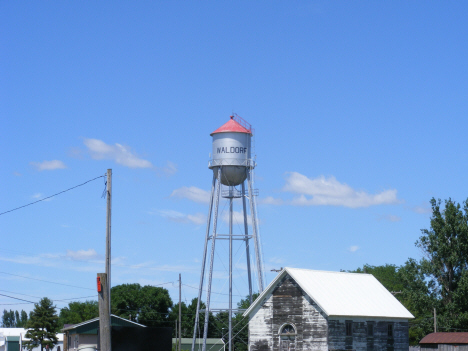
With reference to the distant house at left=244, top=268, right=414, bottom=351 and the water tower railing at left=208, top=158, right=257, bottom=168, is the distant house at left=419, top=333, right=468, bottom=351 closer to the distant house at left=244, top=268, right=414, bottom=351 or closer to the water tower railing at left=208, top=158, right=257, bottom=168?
the distant house at left=244, top=268, right=414, bottom=351

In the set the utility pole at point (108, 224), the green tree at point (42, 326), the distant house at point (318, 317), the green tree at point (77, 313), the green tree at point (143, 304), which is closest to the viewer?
the utility pole at point (108, 224)

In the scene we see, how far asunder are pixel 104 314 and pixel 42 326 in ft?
172

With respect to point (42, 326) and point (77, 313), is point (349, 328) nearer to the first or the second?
point (42, 326)

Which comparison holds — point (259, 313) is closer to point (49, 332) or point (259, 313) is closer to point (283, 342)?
point (283, 342)

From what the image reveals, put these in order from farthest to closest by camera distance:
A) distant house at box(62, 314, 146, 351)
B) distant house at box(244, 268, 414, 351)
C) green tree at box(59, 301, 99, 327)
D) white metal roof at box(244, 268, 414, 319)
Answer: green tree at box(59, 301, 99, 327) < distant house at box(62, 314, 146, 351) < white metal roof at box(244, 268, 414, 319) < distant house at box(244, 268, 414, 351)

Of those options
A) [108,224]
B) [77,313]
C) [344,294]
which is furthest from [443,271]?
[77,313]

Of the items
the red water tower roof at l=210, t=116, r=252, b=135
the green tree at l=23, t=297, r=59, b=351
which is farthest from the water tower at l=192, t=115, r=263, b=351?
the green tree at l=23, t=297, r=59, b=351

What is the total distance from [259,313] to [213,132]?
14.7m

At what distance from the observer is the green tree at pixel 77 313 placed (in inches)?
3878

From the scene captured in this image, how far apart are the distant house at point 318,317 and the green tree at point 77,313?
5678cm

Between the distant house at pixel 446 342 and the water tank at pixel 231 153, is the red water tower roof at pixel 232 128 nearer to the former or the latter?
the water tank at pixel 231 153

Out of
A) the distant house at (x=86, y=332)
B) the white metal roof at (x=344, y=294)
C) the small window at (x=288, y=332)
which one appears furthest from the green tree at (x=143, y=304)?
the small window at (x=288, y=332)

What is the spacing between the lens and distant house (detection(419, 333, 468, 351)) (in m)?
50.3

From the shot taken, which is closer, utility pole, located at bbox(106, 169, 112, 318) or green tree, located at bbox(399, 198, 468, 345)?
utility pole, located at bbox(106, 169, 112, 318)
